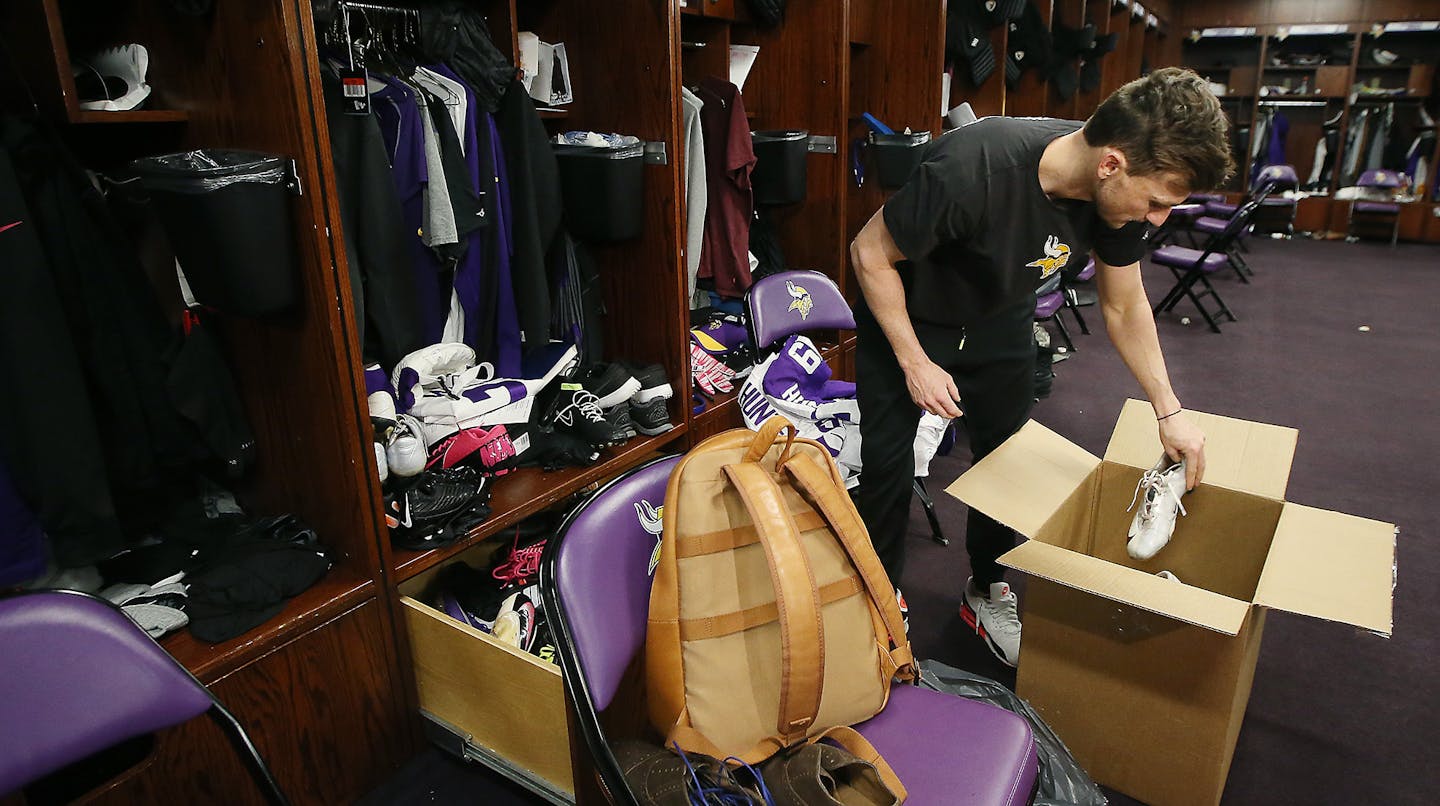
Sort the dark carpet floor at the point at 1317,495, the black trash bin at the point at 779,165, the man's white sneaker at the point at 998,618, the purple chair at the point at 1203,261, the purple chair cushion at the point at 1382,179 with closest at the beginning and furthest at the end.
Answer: the dark carpet floor at the point at 1317,495 → the man's white sneaker at the point at 998,618 → the black trash bin at the point at 779,165 → the purple chair at the point at 1203,261 → the purple chair cushion at the point at 1382,179

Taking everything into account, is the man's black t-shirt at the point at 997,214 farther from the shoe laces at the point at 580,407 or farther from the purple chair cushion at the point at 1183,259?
the purple chair cushion at the point at 1183,259

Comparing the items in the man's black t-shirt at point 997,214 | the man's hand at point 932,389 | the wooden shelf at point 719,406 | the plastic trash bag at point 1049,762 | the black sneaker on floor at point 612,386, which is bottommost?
the plastic trash bag at point 1049,762

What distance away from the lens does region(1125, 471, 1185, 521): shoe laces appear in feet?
6.02

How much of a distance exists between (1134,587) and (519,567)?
129 cm

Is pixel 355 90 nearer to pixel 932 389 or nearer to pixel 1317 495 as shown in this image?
pixel 932 389


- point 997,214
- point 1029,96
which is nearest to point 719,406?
point 997,214

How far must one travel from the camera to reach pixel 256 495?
205 cm

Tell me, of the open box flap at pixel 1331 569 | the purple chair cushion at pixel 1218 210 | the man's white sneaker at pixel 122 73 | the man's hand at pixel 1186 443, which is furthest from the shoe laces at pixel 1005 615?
the purple chair cushion at pixel 1218 210

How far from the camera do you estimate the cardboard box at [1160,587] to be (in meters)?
1.50

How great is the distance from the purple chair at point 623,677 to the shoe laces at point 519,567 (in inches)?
32.3

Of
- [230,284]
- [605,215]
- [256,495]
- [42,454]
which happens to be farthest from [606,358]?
[42,454]

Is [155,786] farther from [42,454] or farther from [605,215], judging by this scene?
[605,215]

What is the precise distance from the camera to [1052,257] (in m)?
1.83

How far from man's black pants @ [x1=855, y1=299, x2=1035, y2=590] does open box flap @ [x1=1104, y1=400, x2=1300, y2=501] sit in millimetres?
246
